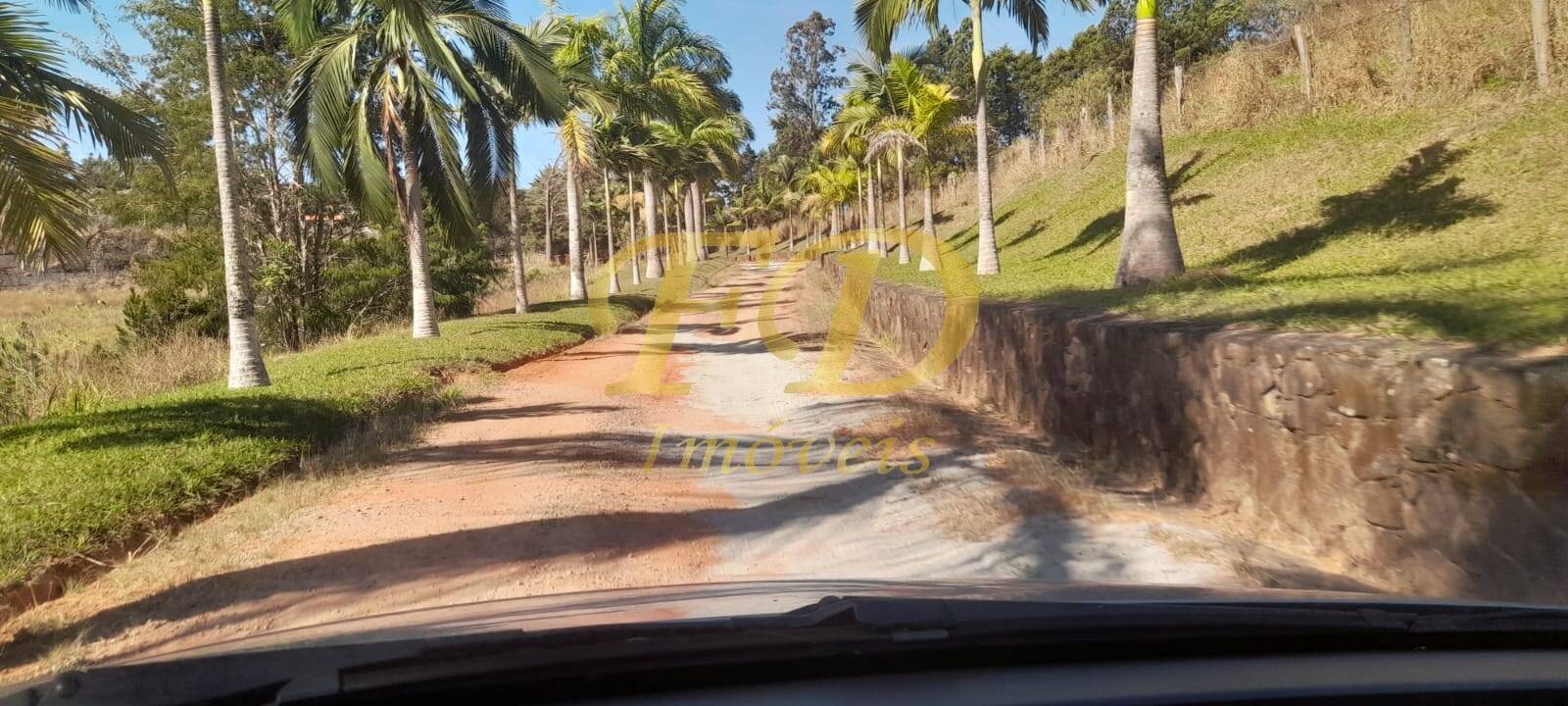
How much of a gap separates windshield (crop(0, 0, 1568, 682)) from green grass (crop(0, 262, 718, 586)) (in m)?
0.05

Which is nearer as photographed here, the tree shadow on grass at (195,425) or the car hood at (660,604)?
the car hood at (660,604)

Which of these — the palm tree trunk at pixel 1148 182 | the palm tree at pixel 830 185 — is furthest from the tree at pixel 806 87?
the palm tree trunk at pixel 1148 182

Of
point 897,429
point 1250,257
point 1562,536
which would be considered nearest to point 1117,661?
point 1562,536

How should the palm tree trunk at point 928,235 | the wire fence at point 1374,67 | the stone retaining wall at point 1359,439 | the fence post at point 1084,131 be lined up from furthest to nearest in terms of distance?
the fence post at point 1084,131
the palm tree trunk at point 928,235
the wire fence at point 1374,67
the stone retaining wall at point 1359,439

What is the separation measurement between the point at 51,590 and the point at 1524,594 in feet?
22.7

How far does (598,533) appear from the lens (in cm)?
590

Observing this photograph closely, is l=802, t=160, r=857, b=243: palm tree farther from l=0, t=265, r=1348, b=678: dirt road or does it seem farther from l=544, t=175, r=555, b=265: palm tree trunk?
l=0, t=265, r=1348, b=678: dirt road

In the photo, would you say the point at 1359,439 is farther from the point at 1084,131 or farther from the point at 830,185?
the point at 830,185

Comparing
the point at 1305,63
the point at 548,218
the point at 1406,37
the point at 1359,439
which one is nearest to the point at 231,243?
the point at 1359,439

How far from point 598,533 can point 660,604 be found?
10.6 ft

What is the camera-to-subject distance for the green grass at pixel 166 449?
5422 mm

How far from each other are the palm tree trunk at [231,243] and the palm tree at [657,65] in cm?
1399

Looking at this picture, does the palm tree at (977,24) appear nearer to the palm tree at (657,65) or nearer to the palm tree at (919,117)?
the palm tree at (919,117)

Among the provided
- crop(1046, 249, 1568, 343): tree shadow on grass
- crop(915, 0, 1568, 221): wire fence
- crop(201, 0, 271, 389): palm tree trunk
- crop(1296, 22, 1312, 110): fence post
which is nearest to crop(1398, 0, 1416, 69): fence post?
crop(915, 0, 1568, 221): wire fence
